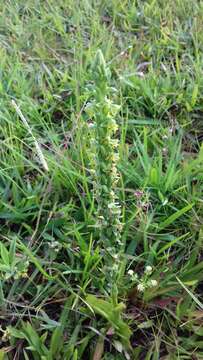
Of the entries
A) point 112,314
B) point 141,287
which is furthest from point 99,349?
point 141,287

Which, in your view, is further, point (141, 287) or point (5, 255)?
point (5, 255)

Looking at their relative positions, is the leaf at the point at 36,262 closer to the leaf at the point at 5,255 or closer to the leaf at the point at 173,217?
the leaf at the point at 5,255

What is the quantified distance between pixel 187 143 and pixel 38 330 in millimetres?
1093

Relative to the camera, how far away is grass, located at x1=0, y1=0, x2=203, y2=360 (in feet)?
4.98

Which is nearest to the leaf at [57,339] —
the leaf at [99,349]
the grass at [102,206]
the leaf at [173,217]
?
the grass at [102,206]

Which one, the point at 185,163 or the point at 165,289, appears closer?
the point at 165,289

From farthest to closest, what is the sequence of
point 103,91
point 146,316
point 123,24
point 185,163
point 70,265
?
point 123,24
point 185,163
point 70,265
point 146,316
point 103,91

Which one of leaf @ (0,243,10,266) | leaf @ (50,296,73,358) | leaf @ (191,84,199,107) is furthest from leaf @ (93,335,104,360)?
leaf @ (191,84,199,107)

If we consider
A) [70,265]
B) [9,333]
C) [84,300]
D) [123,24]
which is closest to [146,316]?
[84,300]

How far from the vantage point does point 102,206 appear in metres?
1.37

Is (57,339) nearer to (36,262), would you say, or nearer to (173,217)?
(36,262)

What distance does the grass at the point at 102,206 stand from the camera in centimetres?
152

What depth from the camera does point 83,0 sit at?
2.99 metres

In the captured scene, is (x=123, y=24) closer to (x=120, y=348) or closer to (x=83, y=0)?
(x=83, y=0)
